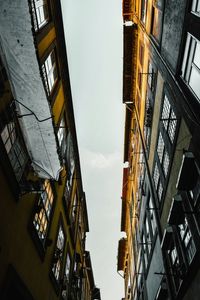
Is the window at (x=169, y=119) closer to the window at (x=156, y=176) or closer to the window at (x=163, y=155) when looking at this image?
the window at (x=163, y=155)

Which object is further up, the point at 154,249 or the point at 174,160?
the point at 174,160

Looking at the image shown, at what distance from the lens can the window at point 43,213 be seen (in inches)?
526

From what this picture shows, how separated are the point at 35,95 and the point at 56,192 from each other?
9.22 m

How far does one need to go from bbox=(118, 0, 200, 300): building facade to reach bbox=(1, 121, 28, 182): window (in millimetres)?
6758

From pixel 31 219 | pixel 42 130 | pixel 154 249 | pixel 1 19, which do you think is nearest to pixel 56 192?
pixel 31 219

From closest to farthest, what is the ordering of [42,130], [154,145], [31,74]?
1. [31,74]
2. [42,130]
3. [154,145]

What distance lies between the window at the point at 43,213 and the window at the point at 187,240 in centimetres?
721

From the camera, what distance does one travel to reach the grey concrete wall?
12805 millimetres

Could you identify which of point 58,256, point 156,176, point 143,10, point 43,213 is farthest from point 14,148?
point 143,10

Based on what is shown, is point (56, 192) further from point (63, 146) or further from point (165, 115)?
point (165, 115)

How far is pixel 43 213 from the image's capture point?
1462 centimetres

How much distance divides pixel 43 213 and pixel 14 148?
16.9ft

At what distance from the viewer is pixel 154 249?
68.5 ft

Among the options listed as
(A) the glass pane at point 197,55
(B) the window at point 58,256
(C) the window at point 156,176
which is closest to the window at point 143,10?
(A) the glass pane at point 197,55
